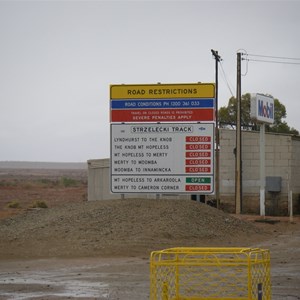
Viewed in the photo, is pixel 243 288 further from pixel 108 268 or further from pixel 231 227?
pixel 231 227

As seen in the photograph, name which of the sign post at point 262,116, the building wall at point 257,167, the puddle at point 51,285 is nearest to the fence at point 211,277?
the puddle at point 51,285

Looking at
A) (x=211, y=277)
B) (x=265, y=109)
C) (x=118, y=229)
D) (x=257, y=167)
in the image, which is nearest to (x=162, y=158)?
(x=118, y=229)

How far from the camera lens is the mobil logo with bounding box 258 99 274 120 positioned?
1284 inches

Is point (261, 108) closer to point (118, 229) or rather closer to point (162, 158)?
point (162, 158)

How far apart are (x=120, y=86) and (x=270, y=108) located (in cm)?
1131

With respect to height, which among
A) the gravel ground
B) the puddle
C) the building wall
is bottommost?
the puddle

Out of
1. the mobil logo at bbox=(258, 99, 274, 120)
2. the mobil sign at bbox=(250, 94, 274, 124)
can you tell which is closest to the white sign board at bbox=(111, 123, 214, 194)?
the mobil sign at bbox=(250, 94, 274, 124)

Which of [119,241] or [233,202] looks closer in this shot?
[119,241]

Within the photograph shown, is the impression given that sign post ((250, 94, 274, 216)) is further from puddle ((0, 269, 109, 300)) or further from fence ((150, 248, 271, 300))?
fence ((150, 248, 271, 300))

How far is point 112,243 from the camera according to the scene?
20.0 metres

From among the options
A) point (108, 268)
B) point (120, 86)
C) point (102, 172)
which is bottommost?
point (108, 268)

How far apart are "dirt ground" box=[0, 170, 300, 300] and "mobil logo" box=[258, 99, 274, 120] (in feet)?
20.8

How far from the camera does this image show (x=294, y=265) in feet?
52.9

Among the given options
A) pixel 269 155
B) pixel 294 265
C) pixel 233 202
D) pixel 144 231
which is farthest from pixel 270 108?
pixel 294 265
